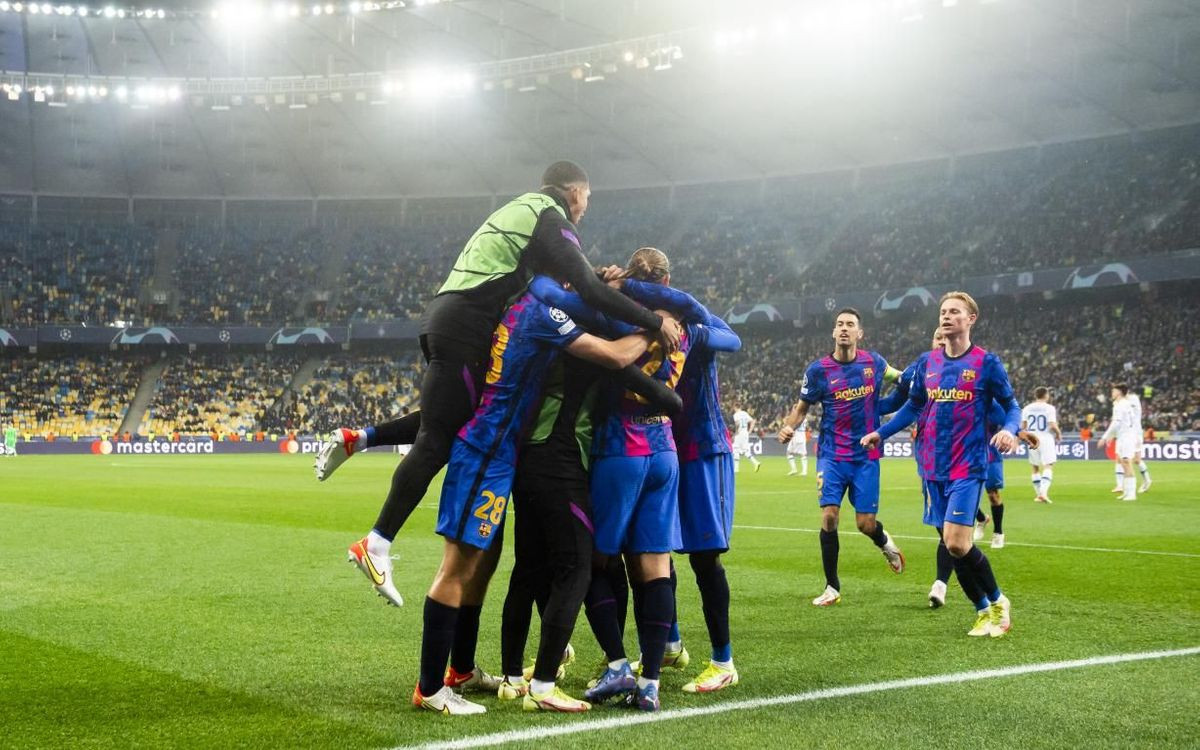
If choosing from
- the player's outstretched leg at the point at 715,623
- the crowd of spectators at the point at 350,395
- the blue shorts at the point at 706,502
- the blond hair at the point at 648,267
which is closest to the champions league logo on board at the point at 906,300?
the crowd of spectators at the point at 350,395

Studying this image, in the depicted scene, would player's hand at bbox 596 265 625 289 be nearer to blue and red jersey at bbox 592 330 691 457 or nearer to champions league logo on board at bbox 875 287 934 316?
blue and red jersey at bbox 592 330 691 457

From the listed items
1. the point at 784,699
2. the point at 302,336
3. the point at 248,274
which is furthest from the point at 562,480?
the point at 248,274

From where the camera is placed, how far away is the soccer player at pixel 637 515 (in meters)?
5.62

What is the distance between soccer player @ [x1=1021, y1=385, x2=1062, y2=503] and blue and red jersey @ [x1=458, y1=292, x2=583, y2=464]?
15187mm

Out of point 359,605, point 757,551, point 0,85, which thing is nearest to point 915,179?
point 0,85

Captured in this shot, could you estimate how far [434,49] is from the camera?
4672 cm

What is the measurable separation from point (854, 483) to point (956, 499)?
180cm

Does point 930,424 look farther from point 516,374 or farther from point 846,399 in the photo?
point 516,374

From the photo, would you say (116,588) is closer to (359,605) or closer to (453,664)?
(359,605)

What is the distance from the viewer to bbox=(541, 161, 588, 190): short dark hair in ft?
19.1

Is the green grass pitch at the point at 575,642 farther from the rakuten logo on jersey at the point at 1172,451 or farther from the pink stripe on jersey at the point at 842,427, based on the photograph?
the rakuten logo on jersey at the point at 1172,451

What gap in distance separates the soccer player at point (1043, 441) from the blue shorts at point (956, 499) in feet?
37.7

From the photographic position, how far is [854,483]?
9539 millimetres

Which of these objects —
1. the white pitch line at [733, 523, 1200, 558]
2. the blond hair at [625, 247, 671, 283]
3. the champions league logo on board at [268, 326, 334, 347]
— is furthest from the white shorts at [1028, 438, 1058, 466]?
the champions league logo on board at [268, 326, 334, 347]
